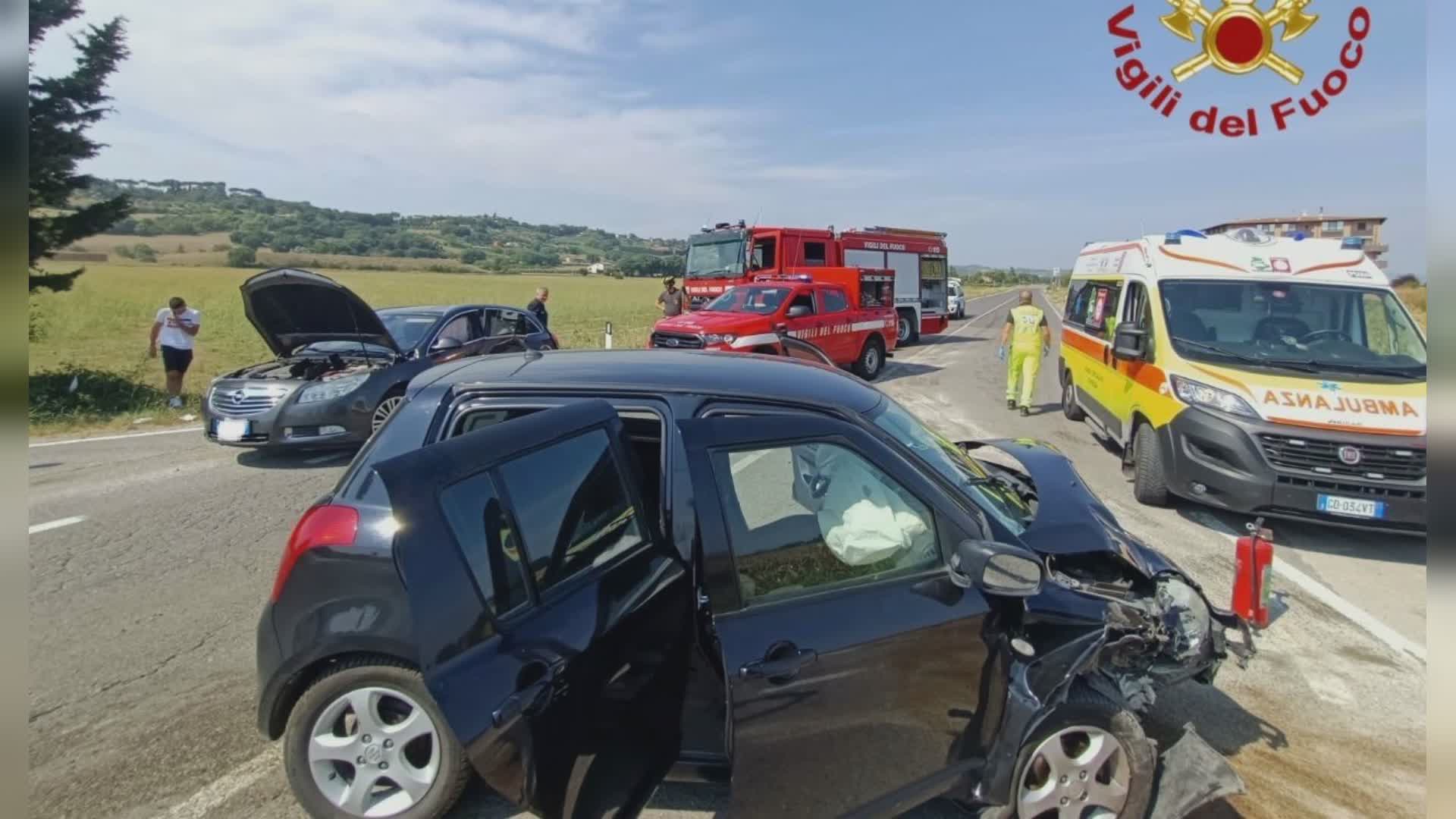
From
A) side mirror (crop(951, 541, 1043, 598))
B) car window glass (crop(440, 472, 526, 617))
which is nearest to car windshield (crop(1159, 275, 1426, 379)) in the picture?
side mirror (crop(951, 541, 1043, 598))

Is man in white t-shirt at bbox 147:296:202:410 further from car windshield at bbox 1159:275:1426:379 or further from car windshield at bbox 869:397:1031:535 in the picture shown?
car windshield at bbox 1159:275:1426:379

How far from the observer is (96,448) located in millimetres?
8539

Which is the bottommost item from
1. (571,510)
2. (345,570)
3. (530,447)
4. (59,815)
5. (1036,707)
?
(59,815)

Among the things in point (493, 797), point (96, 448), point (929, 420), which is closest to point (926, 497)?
point (493, 797)

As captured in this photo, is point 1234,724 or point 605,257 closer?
point 1234,724

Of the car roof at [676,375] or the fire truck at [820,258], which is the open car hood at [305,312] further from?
the fire truck at [820,258]

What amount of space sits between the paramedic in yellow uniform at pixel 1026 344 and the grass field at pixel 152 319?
10.4 metres

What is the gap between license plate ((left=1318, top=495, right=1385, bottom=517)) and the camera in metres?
4.88

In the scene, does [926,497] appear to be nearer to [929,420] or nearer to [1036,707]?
[1036,707]

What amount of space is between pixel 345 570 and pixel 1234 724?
3613mm

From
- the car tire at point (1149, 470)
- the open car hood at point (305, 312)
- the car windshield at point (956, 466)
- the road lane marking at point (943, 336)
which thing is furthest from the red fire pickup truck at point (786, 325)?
the car windshield at point (956, 466)

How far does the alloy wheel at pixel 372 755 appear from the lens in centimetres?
241

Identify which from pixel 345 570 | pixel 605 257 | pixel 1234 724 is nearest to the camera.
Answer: pixel 345 570

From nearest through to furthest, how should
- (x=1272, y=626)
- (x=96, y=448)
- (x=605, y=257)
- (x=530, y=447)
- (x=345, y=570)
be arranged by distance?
(x=530, y=447)
(x=345, y=570)
(x=1272, y=626)
(x=96, y=448)
(x=605, y=257)
